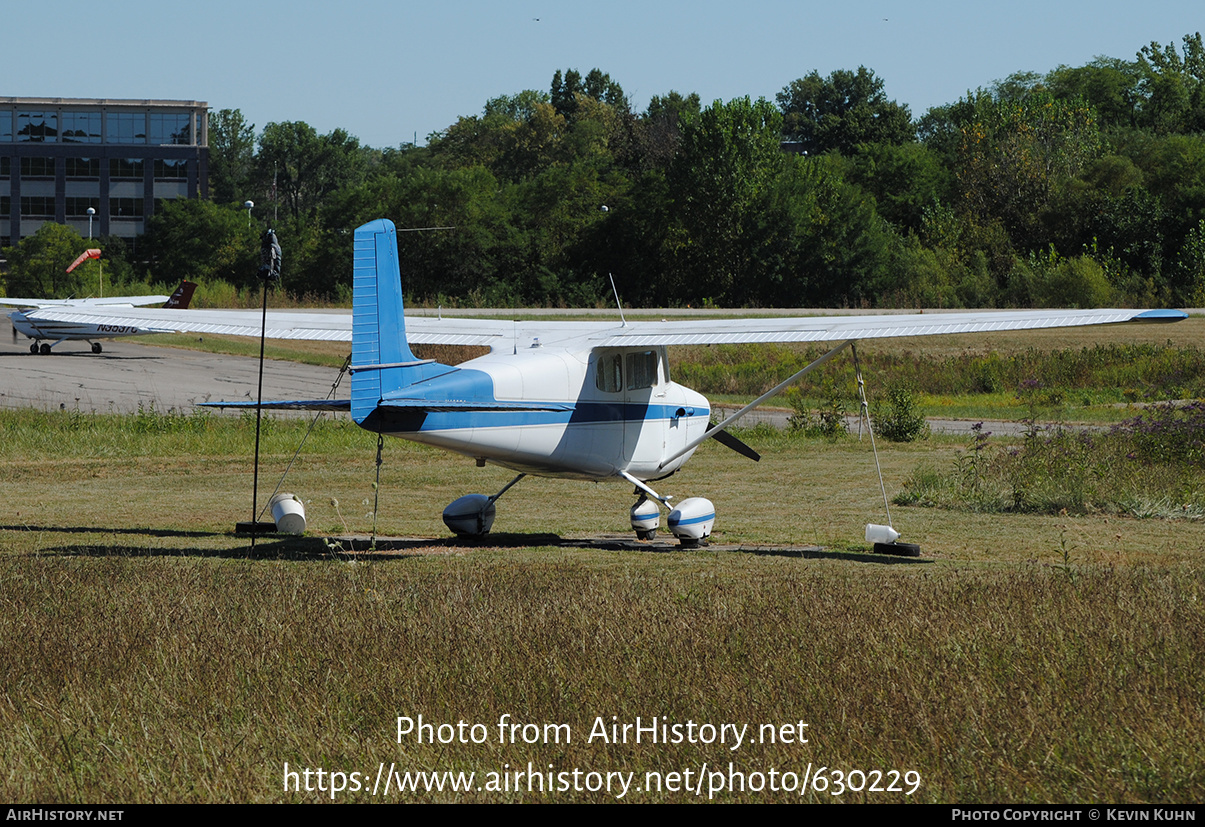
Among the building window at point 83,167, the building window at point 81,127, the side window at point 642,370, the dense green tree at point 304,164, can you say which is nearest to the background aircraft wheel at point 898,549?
the side window at point 642,370

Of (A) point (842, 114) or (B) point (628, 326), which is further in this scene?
(A) point (842, 114)

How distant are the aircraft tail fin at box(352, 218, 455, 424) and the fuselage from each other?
202mm

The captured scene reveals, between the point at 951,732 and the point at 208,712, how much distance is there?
3.55 meters

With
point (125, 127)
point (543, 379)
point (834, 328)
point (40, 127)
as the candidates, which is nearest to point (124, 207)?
point (125, 127)

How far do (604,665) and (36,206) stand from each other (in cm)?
11463

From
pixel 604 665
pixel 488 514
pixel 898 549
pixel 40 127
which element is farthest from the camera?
pixel 40 127

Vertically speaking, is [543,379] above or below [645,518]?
above

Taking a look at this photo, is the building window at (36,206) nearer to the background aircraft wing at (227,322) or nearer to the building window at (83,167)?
the building window at (83,167)

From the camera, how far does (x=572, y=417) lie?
1287 centimetres

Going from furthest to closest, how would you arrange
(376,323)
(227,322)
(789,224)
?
(789,224) → (227,322) → (376,323)

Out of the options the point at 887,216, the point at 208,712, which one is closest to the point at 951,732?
the point at 208,712

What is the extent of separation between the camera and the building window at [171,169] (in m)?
108

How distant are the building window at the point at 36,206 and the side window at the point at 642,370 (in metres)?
107

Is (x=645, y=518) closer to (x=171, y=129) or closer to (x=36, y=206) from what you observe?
(x=171, y=129)
